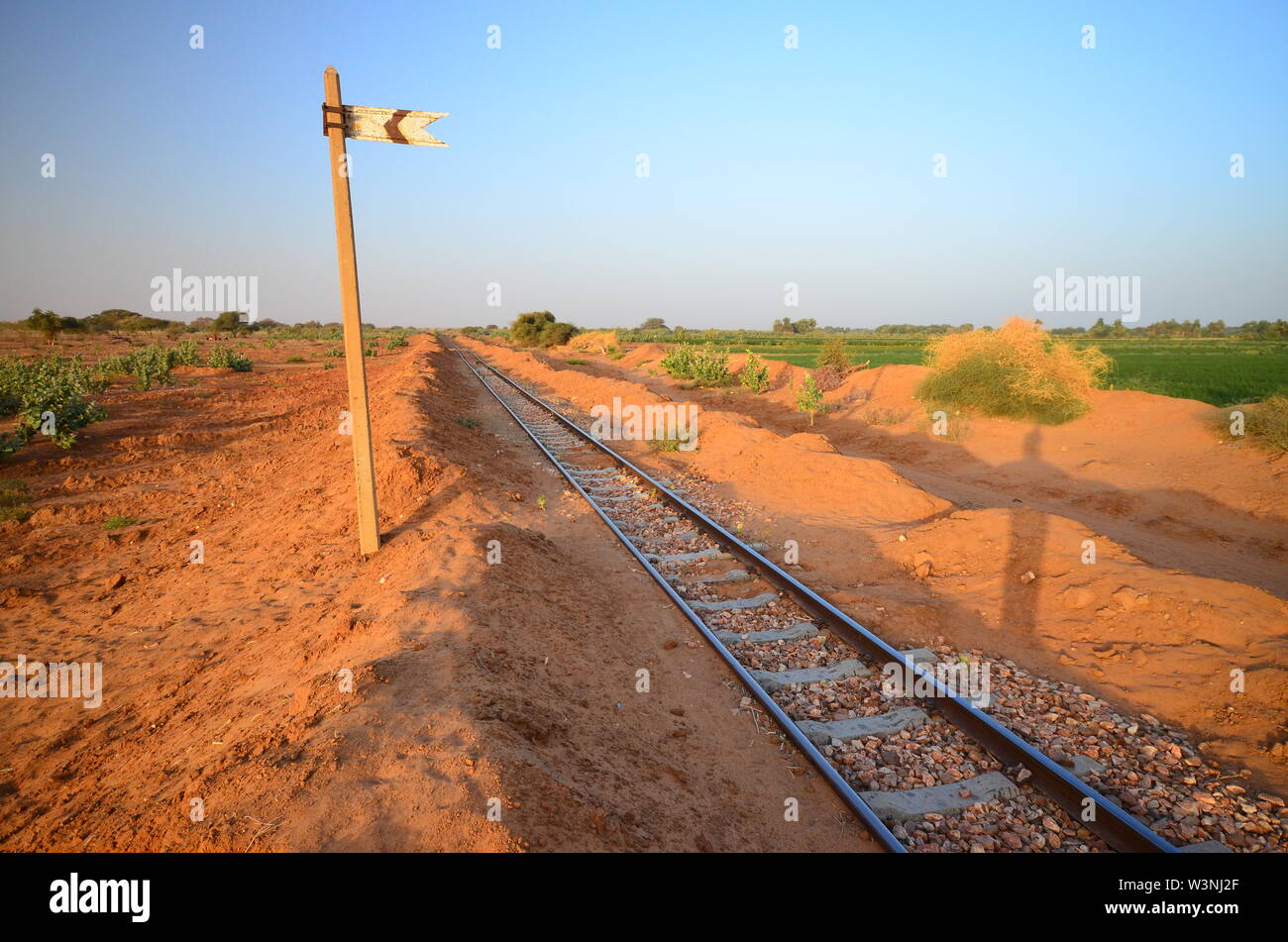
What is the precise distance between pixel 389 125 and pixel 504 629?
16.6 ft

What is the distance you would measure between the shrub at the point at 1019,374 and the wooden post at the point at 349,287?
1716 cm

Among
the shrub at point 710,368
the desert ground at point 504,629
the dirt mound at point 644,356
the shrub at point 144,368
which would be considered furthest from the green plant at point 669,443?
the dirt mound at point 644,356

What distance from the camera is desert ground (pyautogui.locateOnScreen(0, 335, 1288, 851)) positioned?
3.36 metres

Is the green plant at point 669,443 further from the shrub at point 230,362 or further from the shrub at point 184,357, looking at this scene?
the shrub at point 184,357

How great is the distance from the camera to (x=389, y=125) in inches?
243

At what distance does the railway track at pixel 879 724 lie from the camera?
3492 millimetres

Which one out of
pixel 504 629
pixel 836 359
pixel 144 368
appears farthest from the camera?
pixel 836 359

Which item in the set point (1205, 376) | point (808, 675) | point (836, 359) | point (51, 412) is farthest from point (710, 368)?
point (808, 675)

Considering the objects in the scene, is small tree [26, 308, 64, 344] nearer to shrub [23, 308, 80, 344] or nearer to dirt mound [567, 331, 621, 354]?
shrub [23, 308, 80, 344]

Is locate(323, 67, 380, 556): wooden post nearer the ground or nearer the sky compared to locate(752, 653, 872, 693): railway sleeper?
nearer the sky

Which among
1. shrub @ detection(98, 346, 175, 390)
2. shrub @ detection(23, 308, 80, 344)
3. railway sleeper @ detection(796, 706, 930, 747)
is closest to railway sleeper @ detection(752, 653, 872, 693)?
railway sleeper @ detection(796, 706, 930, 747)

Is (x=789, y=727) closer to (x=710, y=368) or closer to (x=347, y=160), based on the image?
(x=347, y=160)

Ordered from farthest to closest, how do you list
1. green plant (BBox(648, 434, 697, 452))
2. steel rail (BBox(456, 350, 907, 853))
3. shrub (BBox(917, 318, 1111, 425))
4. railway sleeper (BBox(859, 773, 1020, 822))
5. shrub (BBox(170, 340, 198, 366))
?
shrub (BBox(170, 340, 198, 366)), shrub (BBox(917, 318, 1111, 425)), green plant (BBox(648, 434, 697, 452)), railway sleeper (BBox(859, 773, 1020, 822)), steel rail (BBox(456, 350, 907, 853))

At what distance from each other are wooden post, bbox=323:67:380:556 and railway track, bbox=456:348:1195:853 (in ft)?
10.8
